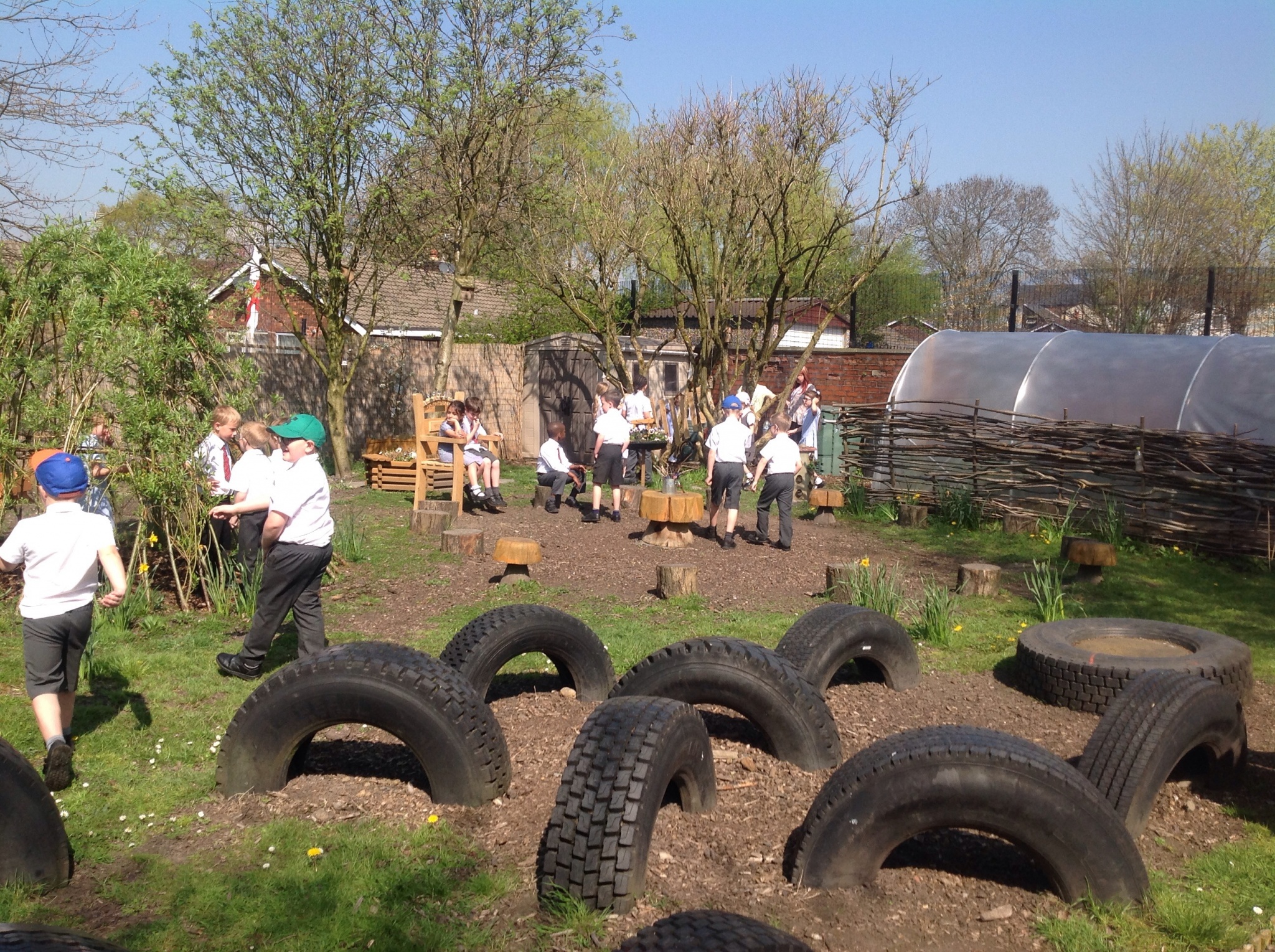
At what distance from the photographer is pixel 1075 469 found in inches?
504

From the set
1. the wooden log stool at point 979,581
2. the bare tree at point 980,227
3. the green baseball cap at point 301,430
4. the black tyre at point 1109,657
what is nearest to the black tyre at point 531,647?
the green baseball cap at point 301,430

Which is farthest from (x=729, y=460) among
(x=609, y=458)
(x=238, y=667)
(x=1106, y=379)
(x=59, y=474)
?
(x=59, y=474)

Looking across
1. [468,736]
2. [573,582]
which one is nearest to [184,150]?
[573,582]

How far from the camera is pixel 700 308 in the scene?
57.7 feet

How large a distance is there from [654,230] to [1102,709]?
42.3 feet

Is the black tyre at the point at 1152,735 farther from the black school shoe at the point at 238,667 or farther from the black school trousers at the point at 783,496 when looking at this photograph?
the black school trousers at the point at 783,496

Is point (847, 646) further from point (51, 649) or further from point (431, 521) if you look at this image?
point (431, 521)

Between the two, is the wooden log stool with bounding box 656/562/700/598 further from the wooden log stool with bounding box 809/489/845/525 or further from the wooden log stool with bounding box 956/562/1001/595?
the wooden log stool with bounding box 809/489/845/525

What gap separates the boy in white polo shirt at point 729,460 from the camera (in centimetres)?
1201

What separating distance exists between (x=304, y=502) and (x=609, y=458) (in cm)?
730

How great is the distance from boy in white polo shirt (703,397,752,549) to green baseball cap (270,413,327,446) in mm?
5950

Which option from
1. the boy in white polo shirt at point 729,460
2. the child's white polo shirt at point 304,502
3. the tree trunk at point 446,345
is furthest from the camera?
the tree trunk at point 446,345

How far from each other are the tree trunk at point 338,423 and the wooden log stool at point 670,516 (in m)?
7.33

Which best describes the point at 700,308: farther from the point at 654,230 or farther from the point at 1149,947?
the point at 1149,947
